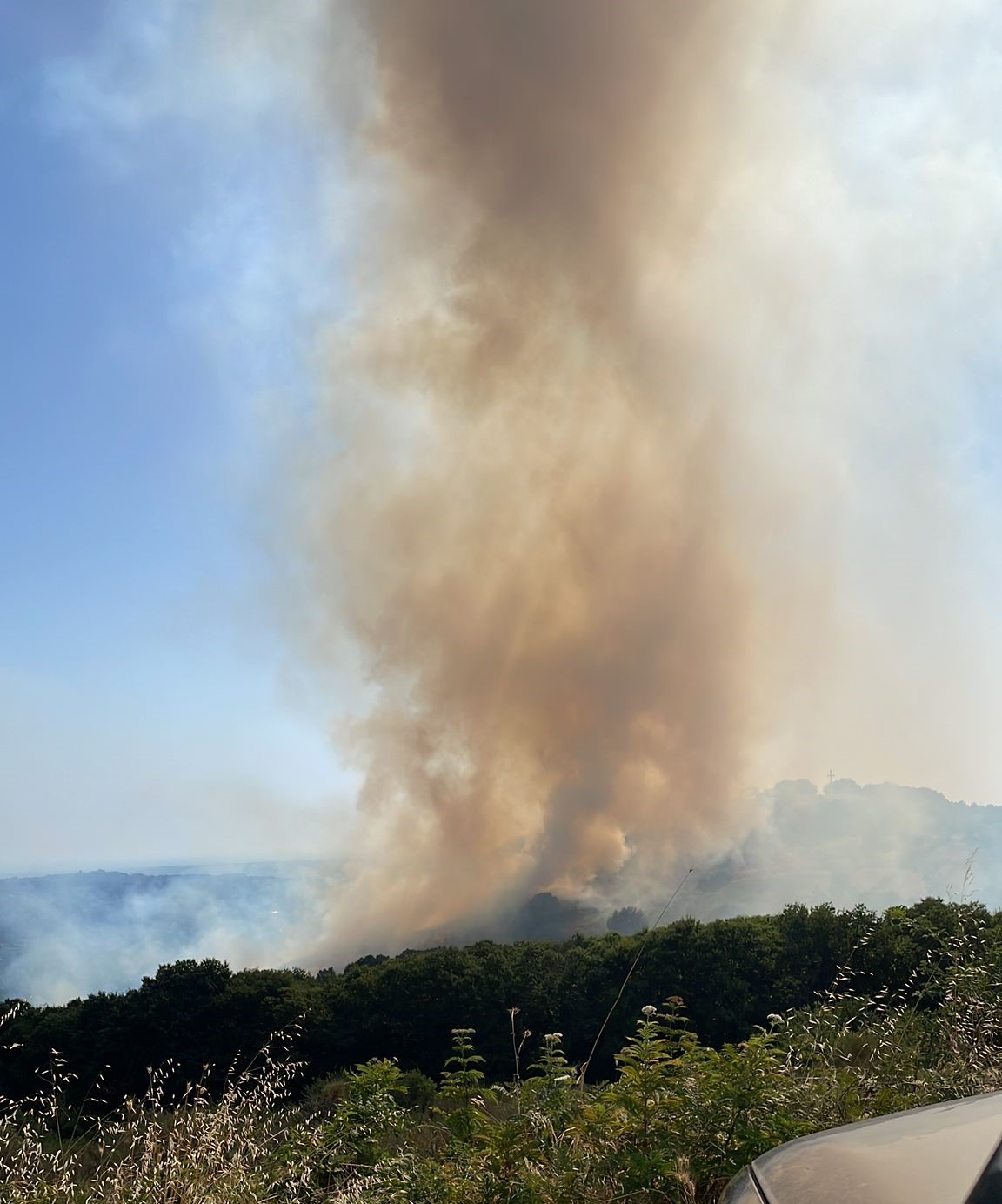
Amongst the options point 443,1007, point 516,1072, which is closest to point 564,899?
point 443,1007

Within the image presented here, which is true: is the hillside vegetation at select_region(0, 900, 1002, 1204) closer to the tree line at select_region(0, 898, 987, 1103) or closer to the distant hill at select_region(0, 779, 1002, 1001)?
the tree line at select_region(0, 898, 987, 1103)

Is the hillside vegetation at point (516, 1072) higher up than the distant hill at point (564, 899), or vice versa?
the distant hill at point (564, 899)

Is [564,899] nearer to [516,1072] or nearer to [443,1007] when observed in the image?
[443,1007]

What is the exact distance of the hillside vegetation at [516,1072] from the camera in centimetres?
319

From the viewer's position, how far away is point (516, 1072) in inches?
204

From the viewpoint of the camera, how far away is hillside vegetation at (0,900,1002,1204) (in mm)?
3186

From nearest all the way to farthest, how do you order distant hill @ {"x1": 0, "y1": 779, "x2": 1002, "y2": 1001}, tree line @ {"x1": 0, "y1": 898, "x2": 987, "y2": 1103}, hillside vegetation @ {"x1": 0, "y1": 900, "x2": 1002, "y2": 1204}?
hillside vegetation @ {"x1": 0, "y1": 900, "x2": 1002, "y2": 1204}
tree line @ {"x1": 0, "y1": 898, "x2": 987, "y2": 1103}
distant hill @ {"x1": 0, "y1": 779, "x2": 1002, "y2": 1001}

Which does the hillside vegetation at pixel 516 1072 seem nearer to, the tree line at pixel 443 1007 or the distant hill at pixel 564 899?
the tree line at pixel 443 1007

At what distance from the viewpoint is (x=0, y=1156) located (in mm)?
4156

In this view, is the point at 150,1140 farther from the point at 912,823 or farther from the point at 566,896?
the point at 912,823

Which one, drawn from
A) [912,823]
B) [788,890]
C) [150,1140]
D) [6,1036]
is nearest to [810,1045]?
[150,1140]

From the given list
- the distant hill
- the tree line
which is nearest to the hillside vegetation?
the tree line

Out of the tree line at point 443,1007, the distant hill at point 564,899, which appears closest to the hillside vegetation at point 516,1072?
the tree line at point 443,1007

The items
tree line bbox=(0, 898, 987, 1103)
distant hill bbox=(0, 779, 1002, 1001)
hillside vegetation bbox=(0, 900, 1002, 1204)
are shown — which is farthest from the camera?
distant hill bbox=(0, 779, 1002, 1001)
